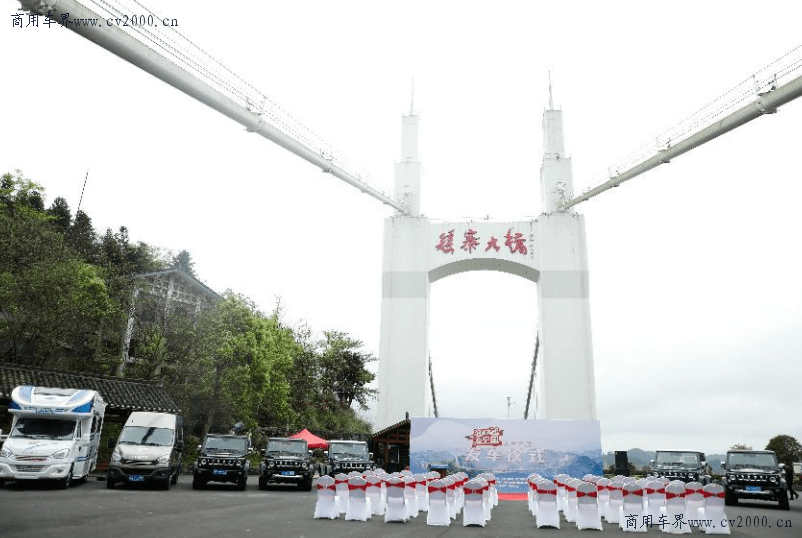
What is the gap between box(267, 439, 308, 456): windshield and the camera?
19369mm

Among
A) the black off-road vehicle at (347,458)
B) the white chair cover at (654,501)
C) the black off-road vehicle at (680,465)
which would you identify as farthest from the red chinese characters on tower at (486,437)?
Answer: the white chair cover at (654,501)

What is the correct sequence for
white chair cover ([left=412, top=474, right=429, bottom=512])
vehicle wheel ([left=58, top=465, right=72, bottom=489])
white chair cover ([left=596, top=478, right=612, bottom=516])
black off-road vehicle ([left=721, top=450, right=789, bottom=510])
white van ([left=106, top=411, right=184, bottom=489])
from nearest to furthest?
white chair cover ([left=596, top=478, right=612, bottom=516]) < white chair cover ([left=412, top=474, right=429, bottom=512]) < vehicle wheel ([left=58, top=465, right=72, bottom=489]) < black off-road vehicle ([left=721, top=450, right=789, bottom=510]) < white van ([left=106, top=411, right=184, bottom=489])

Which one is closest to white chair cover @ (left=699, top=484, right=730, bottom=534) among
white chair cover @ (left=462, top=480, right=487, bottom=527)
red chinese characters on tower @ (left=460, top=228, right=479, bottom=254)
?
white chair cover @ (left=462, top=480, right=487, bottom=527)

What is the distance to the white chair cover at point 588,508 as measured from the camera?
36.3 feet

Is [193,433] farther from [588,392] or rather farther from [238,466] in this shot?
[588,392]

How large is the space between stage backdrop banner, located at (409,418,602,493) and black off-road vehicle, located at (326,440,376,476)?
73.9 inches

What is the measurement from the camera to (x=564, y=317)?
31.7 m

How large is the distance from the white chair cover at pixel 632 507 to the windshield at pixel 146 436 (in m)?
12.7

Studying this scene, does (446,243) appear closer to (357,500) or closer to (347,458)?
(347,458)

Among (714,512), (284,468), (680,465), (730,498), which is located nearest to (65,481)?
(284,468)

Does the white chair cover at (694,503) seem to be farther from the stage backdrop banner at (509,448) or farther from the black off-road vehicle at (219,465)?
the black off-road vehicle at (219,465)

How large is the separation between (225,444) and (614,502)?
11.7 metres

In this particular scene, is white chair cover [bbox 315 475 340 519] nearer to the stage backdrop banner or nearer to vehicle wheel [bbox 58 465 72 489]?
vehicle wheel [bbox 58 465 72 489]

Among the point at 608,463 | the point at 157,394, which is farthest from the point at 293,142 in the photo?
the point at 608,463
